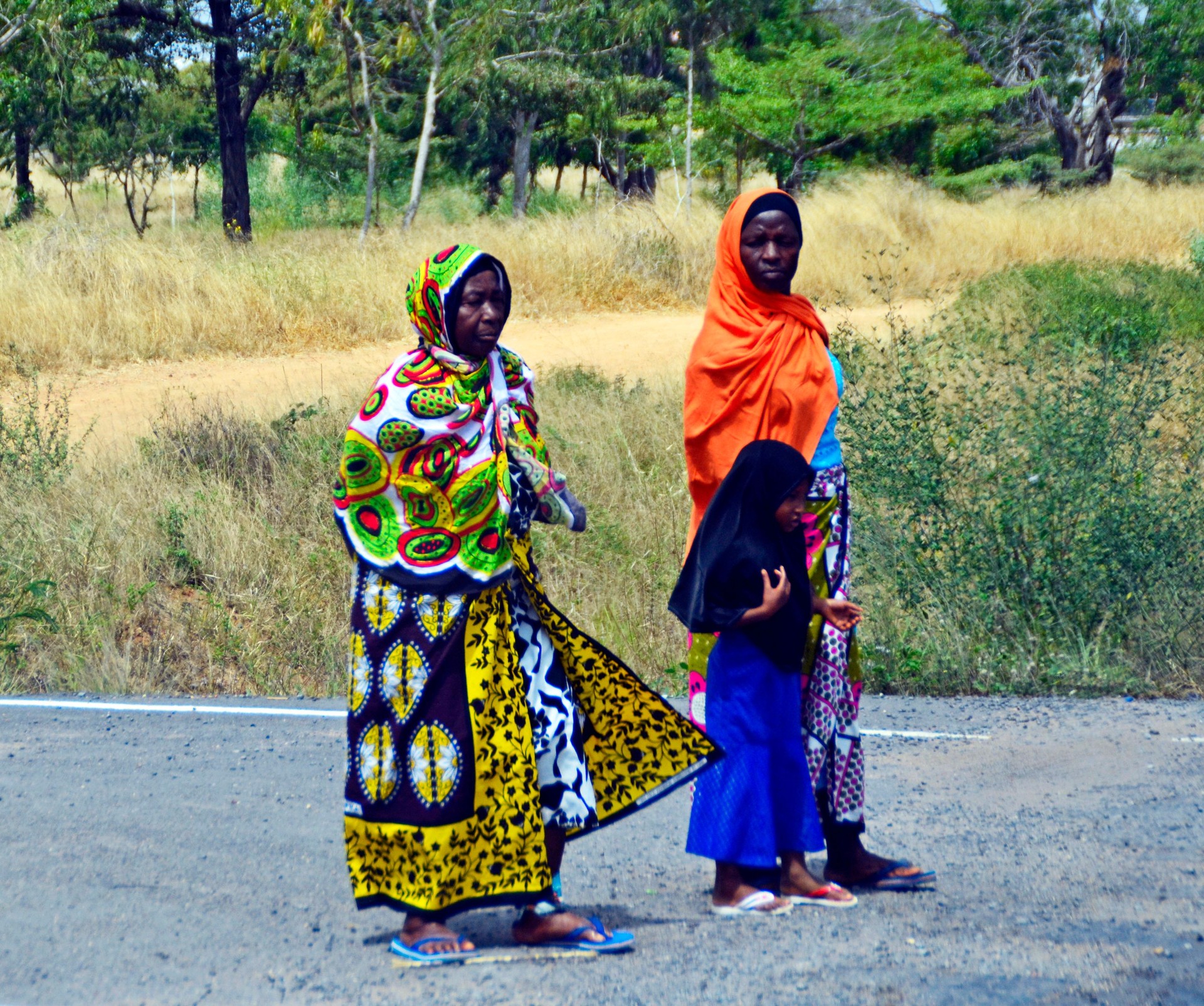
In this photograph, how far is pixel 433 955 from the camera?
329 centimetres

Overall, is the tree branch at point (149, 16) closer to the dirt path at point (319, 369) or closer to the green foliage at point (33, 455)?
the dirt path at point (319, 369)

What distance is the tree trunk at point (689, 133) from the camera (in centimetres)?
2404

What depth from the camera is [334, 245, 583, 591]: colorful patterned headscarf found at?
325cm

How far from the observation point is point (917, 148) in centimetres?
3269

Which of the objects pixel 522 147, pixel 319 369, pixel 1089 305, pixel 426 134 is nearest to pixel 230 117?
pixel 426 134

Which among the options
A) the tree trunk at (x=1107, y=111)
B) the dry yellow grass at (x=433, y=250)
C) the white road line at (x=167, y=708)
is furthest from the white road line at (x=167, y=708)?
the tree trunk at (x=1107, y=111)

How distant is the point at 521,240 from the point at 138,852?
16.4 metres

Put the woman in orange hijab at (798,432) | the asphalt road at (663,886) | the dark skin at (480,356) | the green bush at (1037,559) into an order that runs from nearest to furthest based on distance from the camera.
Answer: the asphalt road at (663,886) < the dark skin at (480,356) < the woman in orange hijab at (798,432) < the green bush at (1037,559)

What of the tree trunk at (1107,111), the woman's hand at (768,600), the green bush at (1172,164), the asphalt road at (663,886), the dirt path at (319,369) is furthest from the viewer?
the tree trunk at (1107,111)

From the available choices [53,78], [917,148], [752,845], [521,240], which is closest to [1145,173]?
[917,148]

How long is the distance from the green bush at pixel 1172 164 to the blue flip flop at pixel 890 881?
32572 millimetres

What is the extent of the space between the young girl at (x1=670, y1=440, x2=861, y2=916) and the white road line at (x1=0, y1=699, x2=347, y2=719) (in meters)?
2.91

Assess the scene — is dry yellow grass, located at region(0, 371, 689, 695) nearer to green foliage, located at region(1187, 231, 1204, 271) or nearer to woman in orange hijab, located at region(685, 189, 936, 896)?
woman in orange hijab, located at region(685, 189, 936, 896)

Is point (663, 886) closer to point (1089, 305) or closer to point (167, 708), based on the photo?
point (167, 708)
